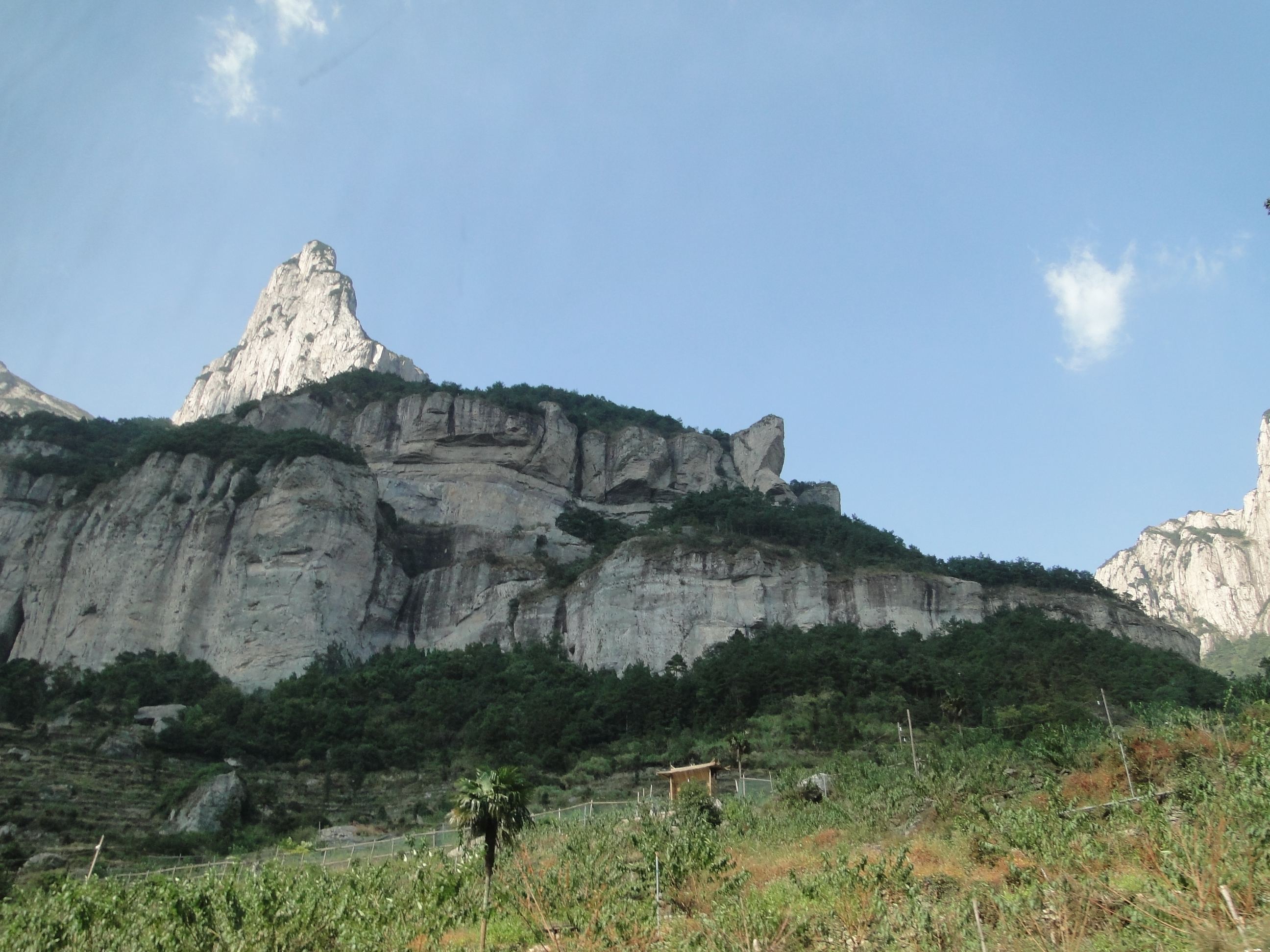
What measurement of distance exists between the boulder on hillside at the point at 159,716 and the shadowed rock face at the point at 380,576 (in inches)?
202

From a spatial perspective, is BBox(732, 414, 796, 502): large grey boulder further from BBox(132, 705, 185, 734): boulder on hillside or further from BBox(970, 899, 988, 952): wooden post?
BBox(970, 899, 988, 952): wooden post

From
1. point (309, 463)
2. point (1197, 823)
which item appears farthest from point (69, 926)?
point (309, 463)

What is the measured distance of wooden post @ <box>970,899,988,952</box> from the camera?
42.1ft

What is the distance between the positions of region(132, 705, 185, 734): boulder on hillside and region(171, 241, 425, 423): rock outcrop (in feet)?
184

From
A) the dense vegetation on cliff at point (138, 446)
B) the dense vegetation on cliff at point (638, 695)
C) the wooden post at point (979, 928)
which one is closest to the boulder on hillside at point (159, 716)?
the dense vegetation on cliff at point (638, 695)

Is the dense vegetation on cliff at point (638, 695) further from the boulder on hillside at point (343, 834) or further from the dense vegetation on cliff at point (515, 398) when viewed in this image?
the dense vegetation on cliff at point (515, 398)

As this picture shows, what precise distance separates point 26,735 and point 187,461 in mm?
23245

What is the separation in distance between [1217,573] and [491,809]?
373 ft

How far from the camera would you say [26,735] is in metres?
42.6

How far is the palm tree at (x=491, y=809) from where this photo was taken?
1811 centimetres

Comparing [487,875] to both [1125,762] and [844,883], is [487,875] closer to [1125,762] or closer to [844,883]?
[844,883]

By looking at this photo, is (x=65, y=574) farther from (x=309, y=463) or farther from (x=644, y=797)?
(x=644, y=797)

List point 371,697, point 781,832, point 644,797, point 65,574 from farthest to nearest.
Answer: point 65,574 < point 371,697 < point 644,797 < point 781,832

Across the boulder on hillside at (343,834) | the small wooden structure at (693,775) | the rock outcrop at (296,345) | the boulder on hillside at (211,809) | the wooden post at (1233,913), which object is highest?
the rock outcrop at (296,345)
